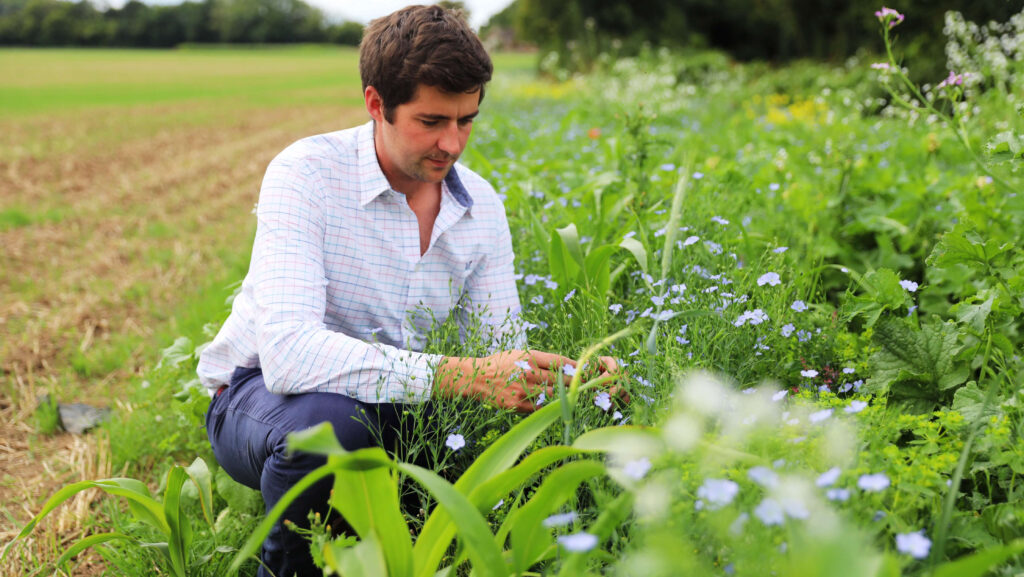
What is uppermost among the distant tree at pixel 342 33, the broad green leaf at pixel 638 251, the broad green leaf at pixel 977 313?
the distant tree at pixel 342 33

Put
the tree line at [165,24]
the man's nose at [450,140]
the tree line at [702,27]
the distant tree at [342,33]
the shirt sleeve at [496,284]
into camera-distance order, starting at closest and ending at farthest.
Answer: the man's nose at [450,140] < the shirt sleeve at [496,284] < the tree line at [702,27] < the tree line at [165,24] < the distant tree at [342,33]

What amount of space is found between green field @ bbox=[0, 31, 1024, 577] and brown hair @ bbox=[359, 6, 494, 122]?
658 mm

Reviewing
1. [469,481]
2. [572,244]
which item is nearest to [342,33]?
[572,244]

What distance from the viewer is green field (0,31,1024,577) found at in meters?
1.18

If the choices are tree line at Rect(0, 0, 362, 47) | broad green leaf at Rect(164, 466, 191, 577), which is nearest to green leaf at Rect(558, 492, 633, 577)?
broad green leaf at Rect(164, 466, 191, 577)

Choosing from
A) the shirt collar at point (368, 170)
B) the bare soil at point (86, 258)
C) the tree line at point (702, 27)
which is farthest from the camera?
the tree line at point (702, 27)

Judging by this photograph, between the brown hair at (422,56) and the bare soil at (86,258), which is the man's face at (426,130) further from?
the bare soil at (86,258)

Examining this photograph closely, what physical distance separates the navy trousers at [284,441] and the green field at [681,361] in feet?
0.41

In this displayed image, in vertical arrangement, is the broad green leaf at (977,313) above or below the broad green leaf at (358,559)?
above

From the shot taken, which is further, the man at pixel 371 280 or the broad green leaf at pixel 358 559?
the man at pixel 371 280

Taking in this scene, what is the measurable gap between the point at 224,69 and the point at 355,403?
38.7 m

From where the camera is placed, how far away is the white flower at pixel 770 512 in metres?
0.99

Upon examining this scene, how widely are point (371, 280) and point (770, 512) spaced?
144 centimetres

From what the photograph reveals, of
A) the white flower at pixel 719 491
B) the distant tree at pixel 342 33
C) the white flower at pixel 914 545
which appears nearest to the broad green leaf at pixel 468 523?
the white flower at pixel 719 491
